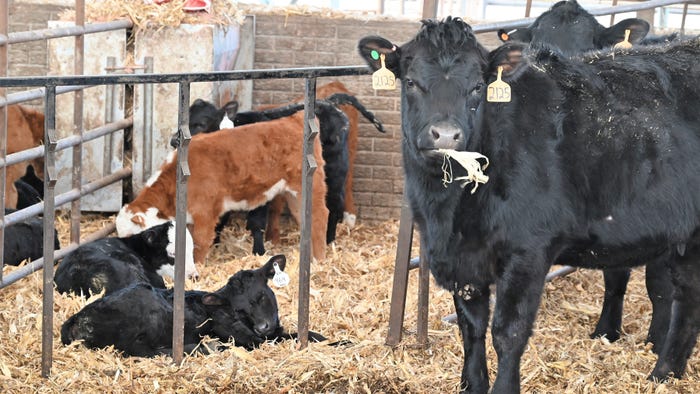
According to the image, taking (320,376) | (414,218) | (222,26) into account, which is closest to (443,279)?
(414,218)

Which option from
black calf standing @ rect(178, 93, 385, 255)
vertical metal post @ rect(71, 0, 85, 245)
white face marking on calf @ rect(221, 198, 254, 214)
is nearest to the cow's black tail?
black calf standing @ rect(178, 93, 385, 255)

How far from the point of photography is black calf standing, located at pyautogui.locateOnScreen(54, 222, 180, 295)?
21.4 ft

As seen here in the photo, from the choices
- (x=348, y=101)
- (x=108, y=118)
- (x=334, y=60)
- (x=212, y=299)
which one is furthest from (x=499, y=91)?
(x=334, y=60)

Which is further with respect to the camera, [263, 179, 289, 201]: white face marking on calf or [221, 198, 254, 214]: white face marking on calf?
[263, 179, 289, 201]: white face marking on calf

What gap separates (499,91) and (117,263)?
3.27 m

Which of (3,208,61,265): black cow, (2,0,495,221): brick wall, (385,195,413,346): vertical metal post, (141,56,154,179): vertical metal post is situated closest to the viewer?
(385,195,413,346): vertical metal post

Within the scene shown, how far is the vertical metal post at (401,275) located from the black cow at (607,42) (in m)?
1.33

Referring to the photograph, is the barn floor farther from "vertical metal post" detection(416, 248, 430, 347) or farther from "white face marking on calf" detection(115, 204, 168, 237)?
"white face marking on calf" detection(115, 204, 168, 237)

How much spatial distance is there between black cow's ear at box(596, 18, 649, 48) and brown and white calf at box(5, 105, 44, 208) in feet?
15.3

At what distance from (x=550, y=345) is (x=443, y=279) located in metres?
1.27

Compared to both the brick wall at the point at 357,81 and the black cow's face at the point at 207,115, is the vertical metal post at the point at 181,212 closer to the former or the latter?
the black cow's face at the point at 207,115

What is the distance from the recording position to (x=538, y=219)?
4.39m

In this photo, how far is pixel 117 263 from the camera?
668 centimetres

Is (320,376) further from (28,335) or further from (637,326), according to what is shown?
(637,326)
